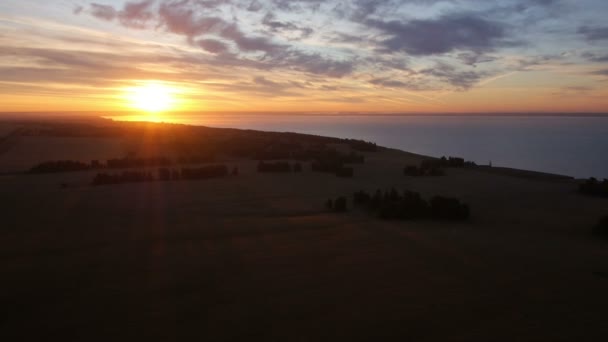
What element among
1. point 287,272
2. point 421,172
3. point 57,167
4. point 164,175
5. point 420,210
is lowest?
point 287,272

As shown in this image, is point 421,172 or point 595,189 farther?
point 421,172

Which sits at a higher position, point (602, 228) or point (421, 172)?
point (421, 172)

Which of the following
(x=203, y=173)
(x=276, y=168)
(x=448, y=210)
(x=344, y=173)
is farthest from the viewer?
(x=276, y=168)

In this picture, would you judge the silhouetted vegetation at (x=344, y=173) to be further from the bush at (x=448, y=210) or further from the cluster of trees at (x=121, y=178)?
the bush at (x=448, y=210)

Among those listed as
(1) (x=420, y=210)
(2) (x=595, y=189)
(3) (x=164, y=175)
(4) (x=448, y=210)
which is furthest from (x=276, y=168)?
(2) (x=595, y=189)

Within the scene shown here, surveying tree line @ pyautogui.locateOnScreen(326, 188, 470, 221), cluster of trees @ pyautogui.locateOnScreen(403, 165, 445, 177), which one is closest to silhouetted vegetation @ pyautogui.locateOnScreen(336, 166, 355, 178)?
cluster of trees @ pyautogui.locateOnScreen(403, 165, 445, 177)

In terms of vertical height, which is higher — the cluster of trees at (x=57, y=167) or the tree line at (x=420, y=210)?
the tree line at (x=420, y=210)

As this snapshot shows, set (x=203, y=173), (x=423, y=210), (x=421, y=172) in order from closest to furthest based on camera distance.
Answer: (x=423, y=210)
(x=203, y=173)
(x=421, y=172)

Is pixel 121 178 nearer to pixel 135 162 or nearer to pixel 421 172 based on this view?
pixel 135 162

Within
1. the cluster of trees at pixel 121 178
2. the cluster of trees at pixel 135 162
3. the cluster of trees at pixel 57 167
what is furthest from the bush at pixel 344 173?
the cluster of trees at pixel 57 167

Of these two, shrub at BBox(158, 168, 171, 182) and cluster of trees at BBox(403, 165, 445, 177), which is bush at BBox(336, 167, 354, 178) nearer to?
cluster of trees at BBox(403, 165, 445, 177)
